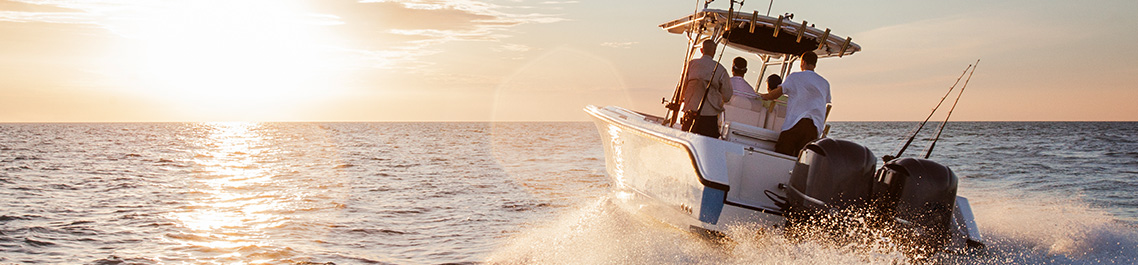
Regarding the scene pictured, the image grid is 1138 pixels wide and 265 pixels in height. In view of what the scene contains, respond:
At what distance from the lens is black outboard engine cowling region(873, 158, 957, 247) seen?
458 centimetres

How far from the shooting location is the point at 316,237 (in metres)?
8.13

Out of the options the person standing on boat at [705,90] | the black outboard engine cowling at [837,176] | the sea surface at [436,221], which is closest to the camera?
the black outboard engine cowling at [837,176]

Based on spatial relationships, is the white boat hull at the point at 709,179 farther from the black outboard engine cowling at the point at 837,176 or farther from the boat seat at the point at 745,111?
the boat seat at the point at 745,111

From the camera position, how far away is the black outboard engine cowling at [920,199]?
4.58 m

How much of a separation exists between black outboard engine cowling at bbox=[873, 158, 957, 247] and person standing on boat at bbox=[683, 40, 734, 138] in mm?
1634

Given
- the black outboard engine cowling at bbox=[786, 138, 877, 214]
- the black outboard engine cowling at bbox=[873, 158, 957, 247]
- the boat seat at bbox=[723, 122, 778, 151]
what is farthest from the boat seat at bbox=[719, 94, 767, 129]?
the black outboard engine cowling at bbox=[873, 158, 957, 247]

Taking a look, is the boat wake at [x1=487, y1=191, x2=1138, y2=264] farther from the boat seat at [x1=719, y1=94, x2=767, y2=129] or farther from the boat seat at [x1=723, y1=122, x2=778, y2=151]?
the boat seat at [x1=719, y1=94, x2=767, y2=129]

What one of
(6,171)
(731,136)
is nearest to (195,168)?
(6,171)

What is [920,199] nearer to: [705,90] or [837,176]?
[837,176]

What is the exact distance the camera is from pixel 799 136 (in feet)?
18.5

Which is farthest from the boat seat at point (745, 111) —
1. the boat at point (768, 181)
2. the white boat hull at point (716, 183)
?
the white boat hull at point (716, 183)

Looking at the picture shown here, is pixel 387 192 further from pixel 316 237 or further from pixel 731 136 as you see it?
pixel 731 136

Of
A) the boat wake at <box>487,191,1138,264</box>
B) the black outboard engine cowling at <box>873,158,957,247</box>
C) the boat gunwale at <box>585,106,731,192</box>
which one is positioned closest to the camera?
the black outboard engine cowling at <box>873,158,957,247</box>

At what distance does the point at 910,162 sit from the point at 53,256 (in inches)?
287
